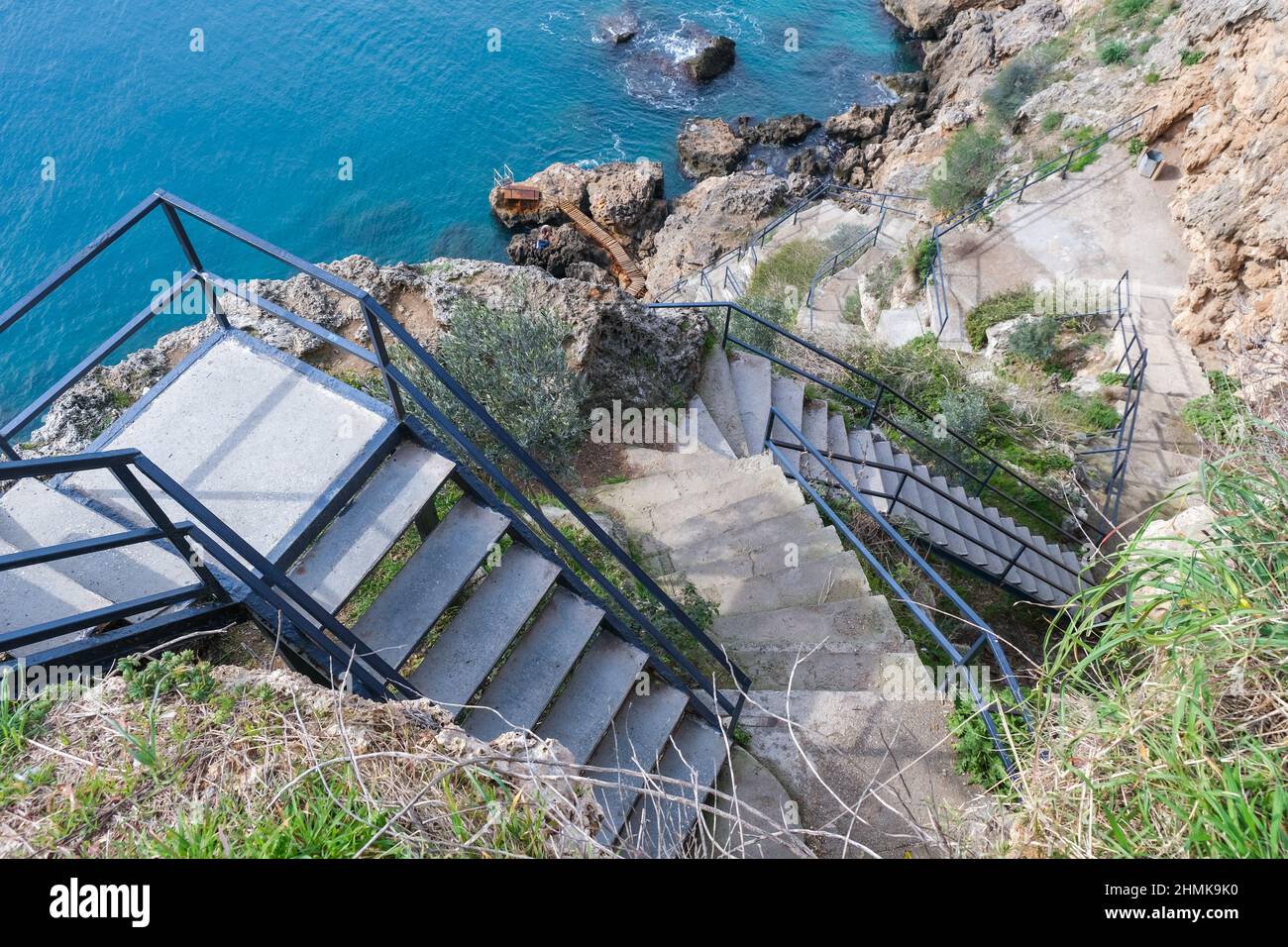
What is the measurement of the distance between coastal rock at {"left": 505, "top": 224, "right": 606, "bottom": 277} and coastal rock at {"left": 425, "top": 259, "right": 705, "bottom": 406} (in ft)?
44.4

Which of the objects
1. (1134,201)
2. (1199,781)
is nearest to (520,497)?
(1199,781)

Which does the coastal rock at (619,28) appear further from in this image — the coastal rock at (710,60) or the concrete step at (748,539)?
the concrete step at (748,539)

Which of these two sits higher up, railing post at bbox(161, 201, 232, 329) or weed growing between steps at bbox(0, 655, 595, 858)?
railing post at bbox(161, 201, 232, 329)

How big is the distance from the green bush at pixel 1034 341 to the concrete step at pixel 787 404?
18.7 feet

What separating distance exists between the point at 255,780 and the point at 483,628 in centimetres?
149

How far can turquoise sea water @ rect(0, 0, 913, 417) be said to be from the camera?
2364 cm

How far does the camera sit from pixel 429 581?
3.81 m

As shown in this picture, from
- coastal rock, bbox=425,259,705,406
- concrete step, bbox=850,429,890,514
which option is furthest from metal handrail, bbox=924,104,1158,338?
coastal rock, bbox=425,259,705,406

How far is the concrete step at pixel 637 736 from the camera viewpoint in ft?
13.6

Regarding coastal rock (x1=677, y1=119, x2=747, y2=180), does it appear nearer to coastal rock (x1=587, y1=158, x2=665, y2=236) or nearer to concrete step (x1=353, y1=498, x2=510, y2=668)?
coastal rock (x1=587, y1=158, x2=665, y2=236)

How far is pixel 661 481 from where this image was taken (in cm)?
708

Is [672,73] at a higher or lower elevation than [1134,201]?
higher
